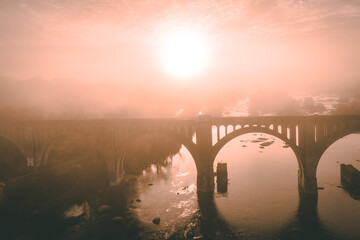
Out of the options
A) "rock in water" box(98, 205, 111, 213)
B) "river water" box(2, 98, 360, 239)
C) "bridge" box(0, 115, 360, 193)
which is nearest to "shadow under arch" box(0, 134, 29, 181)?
"bridge" box(0, 115, 360, 193)

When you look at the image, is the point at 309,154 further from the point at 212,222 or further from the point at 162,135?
the point at 162,135

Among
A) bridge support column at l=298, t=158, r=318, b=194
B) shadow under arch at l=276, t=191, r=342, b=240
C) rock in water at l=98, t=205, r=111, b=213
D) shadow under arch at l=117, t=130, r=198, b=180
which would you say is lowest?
shadow under arch at l=276, t=191, r=342, b=240

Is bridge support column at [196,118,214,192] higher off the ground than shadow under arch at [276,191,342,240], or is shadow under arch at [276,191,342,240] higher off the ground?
bridge support column at [196,118,214,192]

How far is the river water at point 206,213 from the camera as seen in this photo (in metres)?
29.8

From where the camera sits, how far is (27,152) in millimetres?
46875

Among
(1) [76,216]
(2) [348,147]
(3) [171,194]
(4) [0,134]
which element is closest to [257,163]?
(3) [171,194]

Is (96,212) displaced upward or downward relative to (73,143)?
downward

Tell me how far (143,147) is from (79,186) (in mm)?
27791

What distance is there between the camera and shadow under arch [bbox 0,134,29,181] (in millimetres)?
44938

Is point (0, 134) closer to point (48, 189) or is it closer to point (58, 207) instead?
point (48, 189)

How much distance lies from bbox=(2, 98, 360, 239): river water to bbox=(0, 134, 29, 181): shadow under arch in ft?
47.0

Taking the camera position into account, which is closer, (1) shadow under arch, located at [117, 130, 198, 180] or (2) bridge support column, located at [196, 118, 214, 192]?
(2) bridge support column, located at [196, 118, 214, 192]

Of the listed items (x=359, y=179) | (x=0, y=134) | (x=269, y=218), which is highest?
(x=0, y=134)

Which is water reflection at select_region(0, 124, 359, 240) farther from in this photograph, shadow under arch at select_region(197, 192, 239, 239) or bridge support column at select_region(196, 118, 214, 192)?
bridge support column at select_region(196, 118, 214, 192)
